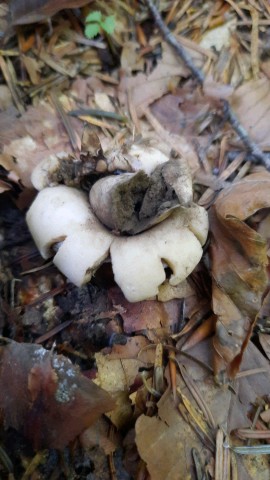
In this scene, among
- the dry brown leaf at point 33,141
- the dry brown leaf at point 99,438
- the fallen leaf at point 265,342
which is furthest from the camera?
the dry brown leaf at point 33,141

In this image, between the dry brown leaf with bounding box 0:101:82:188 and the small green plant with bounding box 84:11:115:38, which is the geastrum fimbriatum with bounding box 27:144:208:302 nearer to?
the dry brown leaf with bounding box 0:101:82:188

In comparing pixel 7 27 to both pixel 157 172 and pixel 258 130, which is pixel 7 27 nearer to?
pixel 157 172

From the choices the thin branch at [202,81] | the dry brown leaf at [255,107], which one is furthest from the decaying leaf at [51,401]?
the dry brown leaf at [255,107]

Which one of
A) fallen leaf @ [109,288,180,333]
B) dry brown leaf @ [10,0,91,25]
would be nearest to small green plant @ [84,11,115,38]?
dry brown leaf @ [10,0,91,25]

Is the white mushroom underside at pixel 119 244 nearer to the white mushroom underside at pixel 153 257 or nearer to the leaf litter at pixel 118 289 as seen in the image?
the white mushroom underside at pixel 153 257

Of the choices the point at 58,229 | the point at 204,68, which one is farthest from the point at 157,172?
the point at 204,68

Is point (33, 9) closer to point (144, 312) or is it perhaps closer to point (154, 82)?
point (154, 82)
